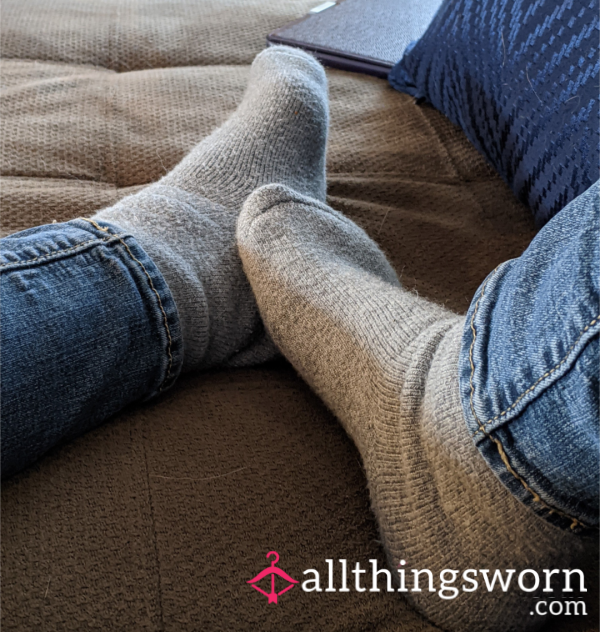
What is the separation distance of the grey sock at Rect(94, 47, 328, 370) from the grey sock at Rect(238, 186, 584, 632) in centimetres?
3

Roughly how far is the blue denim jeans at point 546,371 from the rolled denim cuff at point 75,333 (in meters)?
0.25

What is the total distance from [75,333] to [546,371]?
0.32 metres

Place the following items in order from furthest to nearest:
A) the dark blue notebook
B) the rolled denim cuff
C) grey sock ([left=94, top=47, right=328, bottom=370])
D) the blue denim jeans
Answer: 1. the dark blue notebook
2. grey sock ([left=94, top=47, right=328, bottom=370])
3. the rolled denim cuff
4. the blue denim jeans

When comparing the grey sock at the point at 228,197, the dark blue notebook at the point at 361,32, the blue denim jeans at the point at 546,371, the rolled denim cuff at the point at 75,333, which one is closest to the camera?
the blue denim jeans at the point at 546,371

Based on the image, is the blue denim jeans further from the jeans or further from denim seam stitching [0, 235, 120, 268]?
denim seam stitching [0, 235, 120, 268]

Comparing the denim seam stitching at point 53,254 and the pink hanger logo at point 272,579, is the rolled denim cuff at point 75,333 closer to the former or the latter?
the denim seam stitching at point 53,254

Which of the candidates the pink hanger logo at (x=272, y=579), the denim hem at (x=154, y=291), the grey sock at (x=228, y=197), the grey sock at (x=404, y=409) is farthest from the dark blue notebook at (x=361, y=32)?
the pink hanger logo at (x=272, y=579)

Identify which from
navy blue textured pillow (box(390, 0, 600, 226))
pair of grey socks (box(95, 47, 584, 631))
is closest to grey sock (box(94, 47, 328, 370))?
pair of grey socks (box(95, 47, 584, 631))

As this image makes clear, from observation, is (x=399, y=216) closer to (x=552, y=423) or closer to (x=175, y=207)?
(x=175, y=207)

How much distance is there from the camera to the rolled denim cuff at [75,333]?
0.42m

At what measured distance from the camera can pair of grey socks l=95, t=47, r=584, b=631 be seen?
1.30 feet

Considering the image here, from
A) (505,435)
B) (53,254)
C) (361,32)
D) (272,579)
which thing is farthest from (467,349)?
(361,32)

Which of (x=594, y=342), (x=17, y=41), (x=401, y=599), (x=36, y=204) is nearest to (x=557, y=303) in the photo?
(x=594, y=342)

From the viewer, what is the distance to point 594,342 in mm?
301
